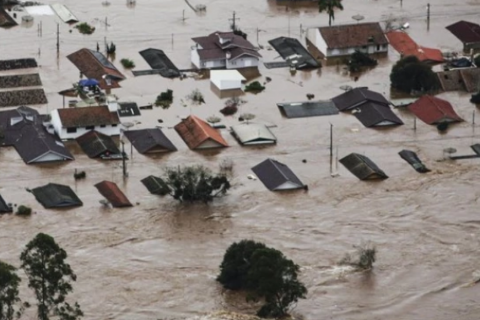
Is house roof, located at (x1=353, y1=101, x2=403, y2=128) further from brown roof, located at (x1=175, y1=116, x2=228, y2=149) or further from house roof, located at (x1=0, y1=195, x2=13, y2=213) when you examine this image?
house roof, located at (x1=0, y1=195, x2=13, y2=213)

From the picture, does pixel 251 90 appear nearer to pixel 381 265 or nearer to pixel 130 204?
pixel 130 204

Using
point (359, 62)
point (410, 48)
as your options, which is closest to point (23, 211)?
point (359, 62)

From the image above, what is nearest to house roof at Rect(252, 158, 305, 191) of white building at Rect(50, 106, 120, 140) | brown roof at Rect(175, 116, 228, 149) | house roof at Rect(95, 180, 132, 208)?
brown roof at Rect(175, 116, 228, 149)

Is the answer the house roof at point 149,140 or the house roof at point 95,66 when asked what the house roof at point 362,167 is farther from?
the house roof at point 95,66

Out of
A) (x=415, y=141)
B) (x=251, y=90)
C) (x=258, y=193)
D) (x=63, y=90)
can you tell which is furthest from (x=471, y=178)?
(x=63, y=90)

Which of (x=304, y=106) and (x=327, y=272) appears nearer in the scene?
(x=327, y=272)

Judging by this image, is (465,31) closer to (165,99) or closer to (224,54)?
(224,54)
